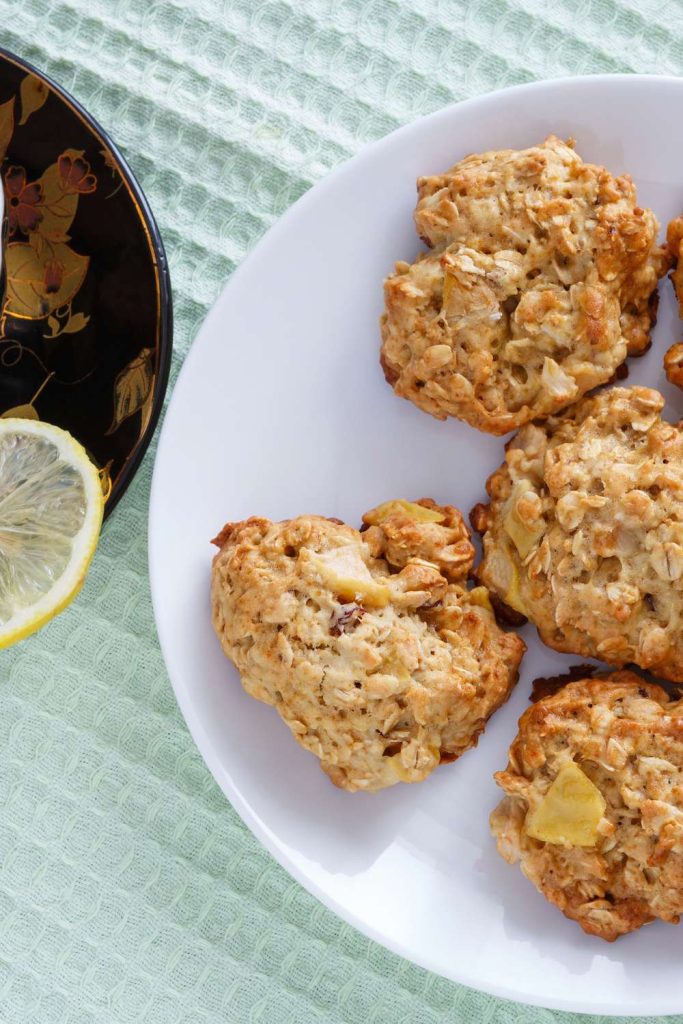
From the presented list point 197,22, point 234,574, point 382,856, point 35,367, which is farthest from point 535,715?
point 197,22

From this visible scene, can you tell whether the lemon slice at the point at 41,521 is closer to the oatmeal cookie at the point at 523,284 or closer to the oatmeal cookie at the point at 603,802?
the oatmeal cookie at the point at 523,284

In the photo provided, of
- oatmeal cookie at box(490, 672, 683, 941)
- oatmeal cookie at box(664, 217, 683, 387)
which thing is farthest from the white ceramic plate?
oatmeal cookie at box(490, 672, 683, 941)

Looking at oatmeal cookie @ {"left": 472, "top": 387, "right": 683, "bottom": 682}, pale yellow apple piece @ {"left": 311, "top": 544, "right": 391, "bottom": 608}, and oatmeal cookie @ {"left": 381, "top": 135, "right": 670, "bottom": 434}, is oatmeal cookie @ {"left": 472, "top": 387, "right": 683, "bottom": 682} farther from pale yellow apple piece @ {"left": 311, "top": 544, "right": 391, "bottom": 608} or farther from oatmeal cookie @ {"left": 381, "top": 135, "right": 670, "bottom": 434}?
pale yellow apple piece @ {"left": 311, "top": 544, "right": 391, "bottom": 608}

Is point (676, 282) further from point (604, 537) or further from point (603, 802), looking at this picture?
point (603, 802)

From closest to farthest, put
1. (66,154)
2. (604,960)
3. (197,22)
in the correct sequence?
(604,960), (66,154), (197,22)

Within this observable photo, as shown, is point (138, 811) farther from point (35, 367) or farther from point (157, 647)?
point (35, 367)

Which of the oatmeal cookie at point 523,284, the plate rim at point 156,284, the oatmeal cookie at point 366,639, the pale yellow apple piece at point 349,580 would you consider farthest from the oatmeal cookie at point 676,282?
the plate rim at point 156,284
